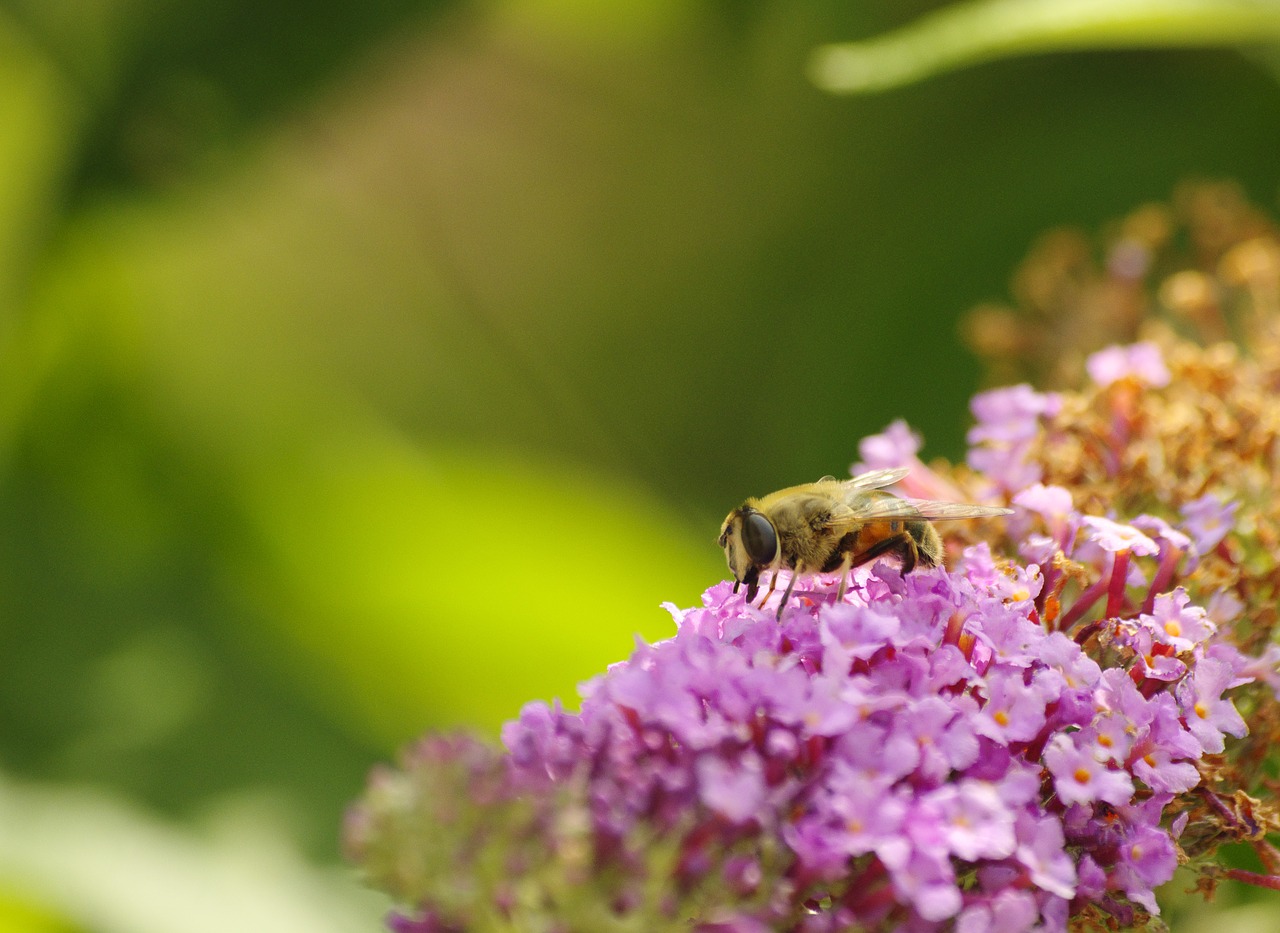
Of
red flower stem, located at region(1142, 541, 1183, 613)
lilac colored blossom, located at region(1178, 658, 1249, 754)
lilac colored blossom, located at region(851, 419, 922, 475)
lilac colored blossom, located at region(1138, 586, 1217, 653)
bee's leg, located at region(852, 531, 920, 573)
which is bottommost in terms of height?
lilac colored blossom, located at region(1178, 658, 1249, 754)

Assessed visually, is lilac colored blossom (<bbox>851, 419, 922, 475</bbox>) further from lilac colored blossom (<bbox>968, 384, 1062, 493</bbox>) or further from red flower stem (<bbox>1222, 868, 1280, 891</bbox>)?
red flower stem (<bbox>1222, 868, 1280, 891</bbox>)

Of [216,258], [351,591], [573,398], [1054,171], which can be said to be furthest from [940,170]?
[216,258]

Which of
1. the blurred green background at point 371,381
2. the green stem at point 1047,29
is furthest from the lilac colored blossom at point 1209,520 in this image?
the blurred green background at point 371,381

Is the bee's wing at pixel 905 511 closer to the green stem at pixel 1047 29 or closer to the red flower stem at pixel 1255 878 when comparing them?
the red flower stem at pixel 1255 878

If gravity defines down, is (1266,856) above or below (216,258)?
below

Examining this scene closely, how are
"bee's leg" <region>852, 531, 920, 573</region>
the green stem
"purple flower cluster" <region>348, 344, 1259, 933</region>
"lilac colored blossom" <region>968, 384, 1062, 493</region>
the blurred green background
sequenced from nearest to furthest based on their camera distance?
"purple flower cluster" <region>348, 344, 1259, 933</region>, "bee's leg" <region>852, 531, 920, 573</region>, "lilac colored blossom" <region>968, 384, 1062, 493</region>, the green stem, the blurred green background

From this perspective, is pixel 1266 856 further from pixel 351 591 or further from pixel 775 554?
pixel 351 591

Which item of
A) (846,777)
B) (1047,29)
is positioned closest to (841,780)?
(846,777)

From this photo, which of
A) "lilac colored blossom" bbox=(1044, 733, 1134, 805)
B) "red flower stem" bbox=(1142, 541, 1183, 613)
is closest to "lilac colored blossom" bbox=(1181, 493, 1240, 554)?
"red flower stem" bbox=(1142, 541, 1183, 613)
